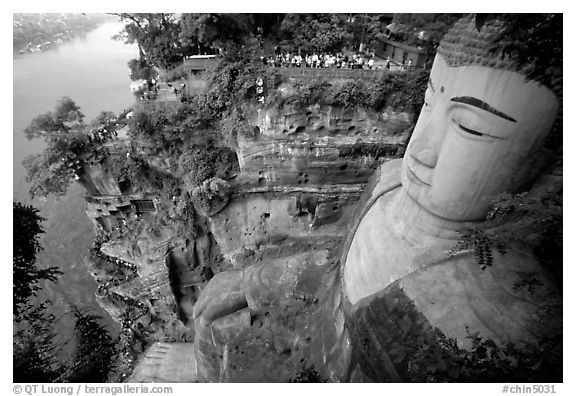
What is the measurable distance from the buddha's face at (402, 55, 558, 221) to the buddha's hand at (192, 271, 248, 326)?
5126mm

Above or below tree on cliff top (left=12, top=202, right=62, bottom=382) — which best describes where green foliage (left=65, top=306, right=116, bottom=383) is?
below

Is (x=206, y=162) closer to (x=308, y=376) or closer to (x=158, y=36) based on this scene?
(x=158, y=36)

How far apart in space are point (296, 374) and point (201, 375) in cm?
335

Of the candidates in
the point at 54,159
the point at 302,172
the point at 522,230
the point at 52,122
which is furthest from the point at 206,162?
the point at 522,230

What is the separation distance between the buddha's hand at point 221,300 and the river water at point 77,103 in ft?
29.7

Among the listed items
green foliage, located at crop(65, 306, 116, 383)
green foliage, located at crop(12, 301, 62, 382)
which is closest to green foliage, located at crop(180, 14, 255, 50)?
green foliage, located at crop(12, 301, 62, 382)

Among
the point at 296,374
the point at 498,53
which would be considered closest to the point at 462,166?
the point at 498,53

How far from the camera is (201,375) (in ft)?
28.0

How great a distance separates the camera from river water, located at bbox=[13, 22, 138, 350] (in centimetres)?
1608

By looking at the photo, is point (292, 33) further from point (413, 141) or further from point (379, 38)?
point (413, 141)

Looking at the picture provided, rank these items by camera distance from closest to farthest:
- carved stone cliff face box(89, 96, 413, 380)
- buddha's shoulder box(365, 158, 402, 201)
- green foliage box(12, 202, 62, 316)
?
1. buddha's shoulder box(365, 158, 402, 201)
2. green foliage box(12, 202, 62, 316)
3. carved stone cliff face box(89, 96, 413, 380)

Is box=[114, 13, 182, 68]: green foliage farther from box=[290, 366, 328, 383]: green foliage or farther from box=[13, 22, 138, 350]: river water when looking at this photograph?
box=[290, 366, 328, 383]: green foliage

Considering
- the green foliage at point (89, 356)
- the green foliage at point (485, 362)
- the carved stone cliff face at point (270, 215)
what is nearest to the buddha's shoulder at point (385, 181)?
the carved stone cliff face at point (270, 215)

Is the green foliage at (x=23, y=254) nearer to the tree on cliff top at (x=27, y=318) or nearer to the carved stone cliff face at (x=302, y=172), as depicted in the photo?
the tree on cliff top at (x=27, y=318)
